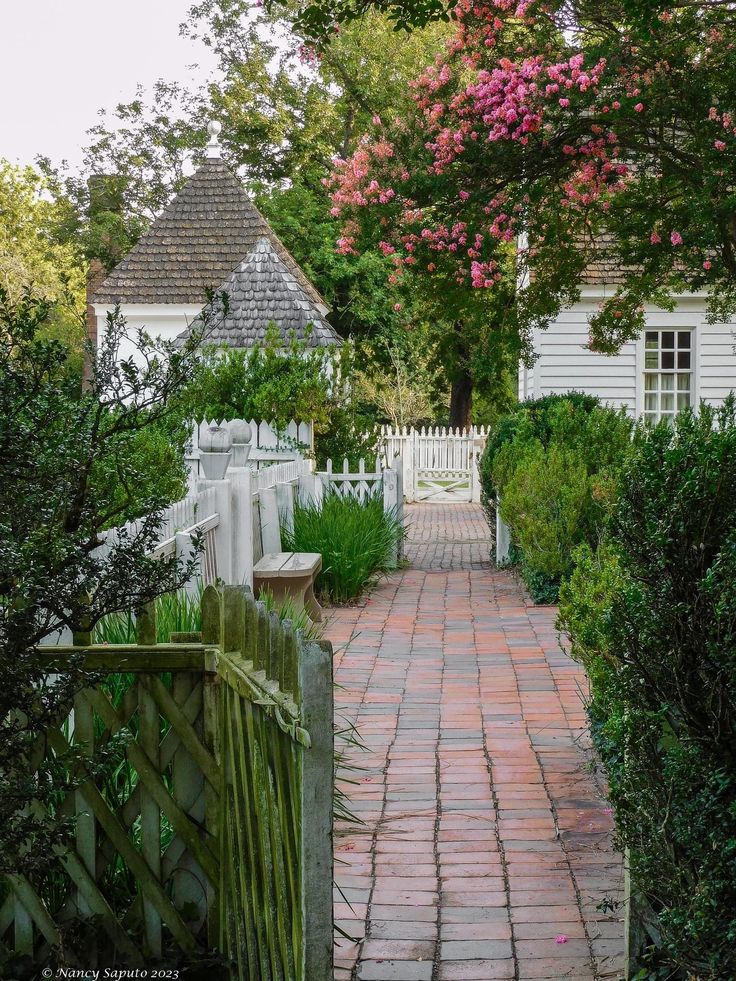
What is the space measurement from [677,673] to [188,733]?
1528 mm

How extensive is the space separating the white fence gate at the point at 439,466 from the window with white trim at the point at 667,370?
10571 mm

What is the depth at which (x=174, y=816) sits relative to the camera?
3.67 m

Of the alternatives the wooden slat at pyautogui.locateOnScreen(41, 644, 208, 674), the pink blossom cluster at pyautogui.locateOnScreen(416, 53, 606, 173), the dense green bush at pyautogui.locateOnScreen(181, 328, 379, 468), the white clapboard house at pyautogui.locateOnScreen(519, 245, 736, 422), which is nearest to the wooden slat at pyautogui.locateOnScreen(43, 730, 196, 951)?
the wooden slat at pyautogui.locateOnScreen(41, 644, 208, 674)

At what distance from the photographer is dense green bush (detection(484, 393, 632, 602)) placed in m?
11.5

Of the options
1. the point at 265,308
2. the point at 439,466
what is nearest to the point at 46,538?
the point at 265,308

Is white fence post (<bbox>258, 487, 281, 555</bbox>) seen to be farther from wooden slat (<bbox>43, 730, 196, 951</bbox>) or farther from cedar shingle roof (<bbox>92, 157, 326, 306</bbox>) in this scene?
cedar shingle roof (<bbox>92, 157, 326, 306</bbox>)

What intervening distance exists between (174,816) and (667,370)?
18.9m

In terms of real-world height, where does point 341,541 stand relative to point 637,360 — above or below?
below

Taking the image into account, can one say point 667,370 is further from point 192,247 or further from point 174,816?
point 174,816

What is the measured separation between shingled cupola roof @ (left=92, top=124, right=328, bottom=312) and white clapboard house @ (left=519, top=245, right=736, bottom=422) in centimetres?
811

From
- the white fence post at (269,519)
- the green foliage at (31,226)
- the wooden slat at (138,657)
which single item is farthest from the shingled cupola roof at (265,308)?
the green foliage at (31,226)

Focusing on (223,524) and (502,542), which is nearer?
(223,524)

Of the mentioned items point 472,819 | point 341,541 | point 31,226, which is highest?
point 31,226

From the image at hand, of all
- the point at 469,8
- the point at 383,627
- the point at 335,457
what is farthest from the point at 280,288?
the point at 383,627
